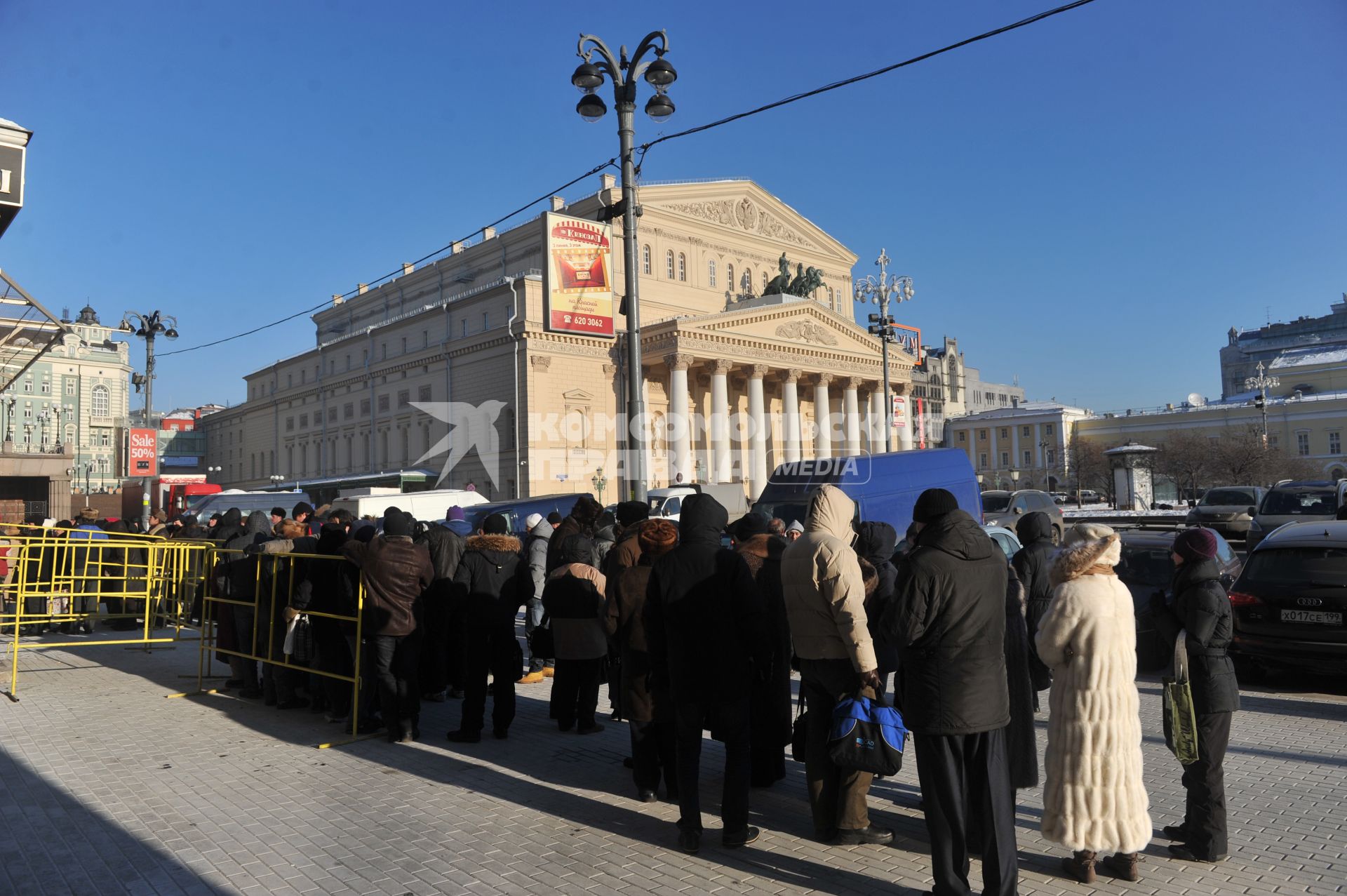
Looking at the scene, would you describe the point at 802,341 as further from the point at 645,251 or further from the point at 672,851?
the point at 672,851

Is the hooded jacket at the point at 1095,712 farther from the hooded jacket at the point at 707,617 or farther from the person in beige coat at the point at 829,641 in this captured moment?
the hooded jacket at the point at 707,617

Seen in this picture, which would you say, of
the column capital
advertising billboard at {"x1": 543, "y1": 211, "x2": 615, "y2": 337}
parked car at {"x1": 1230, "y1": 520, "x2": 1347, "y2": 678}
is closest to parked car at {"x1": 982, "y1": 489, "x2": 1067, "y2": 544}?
advertising billboard at {"x1": 543, "y1": 211, "x2": 615, "y2": 337}

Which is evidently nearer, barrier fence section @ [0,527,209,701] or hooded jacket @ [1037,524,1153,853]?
hooded jacket @ [1037,524,1153,853]

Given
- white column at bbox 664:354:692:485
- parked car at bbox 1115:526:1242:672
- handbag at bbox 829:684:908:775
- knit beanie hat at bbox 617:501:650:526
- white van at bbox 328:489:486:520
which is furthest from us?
white column at bbox 664:354:692:485

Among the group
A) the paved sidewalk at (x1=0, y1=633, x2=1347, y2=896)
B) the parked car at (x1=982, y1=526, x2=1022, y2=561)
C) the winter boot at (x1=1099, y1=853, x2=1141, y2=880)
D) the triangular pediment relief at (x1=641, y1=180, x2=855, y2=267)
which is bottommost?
the paved sidewalk at (x1=0, y1=633, x2=1347, y2=896)

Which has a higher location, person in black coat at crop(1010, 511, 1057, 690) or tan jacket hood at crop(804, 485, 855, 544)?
tan jacket hood at crop(804, 485, 855, 544)

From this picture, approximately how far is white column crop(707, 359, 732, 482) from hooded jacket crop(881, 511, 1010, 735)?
151 feet

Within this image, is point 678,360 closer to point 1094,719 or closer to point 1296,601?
point 1296,601

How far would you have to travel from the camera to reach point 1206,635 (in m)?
4.52

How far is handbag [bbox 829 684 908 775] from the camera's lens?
14.5 feet

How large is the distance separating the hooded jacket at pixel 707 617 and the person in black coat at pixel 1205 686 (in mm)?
2136

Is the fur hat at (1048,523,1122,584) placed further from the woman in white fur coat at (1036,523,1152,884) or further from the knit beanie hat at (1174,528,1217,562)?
the knit beanie hat at (1174,528,1217,562)

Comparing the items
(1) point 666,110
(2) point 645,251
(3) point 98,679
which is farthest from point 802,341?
(3) point 98,679

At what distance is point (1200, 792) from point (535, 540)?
22.8ft
